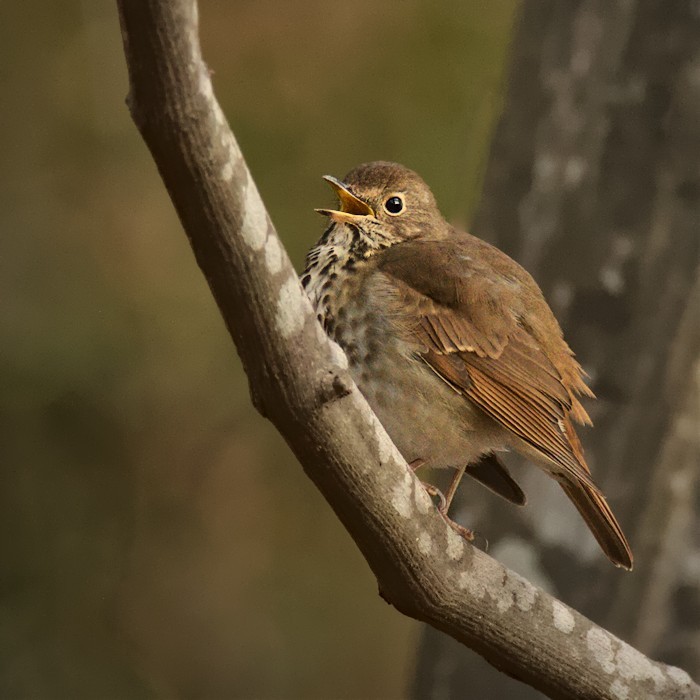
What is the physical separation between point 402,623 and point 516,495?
4637 millimetres

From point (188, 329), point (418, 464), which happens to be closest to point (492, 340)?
point (418, 464)

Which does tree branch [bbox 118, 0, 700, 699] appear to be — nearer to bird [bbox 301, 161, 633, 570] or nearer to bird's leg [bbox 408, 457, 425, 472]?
bird [bbox 301, 161, 633, 570]

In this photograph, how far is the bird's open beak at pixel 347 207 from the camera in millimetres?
4754

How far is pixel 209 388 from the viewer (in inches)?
337

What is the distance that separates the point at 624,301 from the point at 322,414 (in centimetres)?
283

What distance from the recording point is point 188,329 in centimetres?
838

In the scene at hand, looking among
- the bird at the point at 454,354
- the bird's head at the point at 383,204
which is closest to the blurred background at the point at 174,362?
the bird's head at the point at 383,204

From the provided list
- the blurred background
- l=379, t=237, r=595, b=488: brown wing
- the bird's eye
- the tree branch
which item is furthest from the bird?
the blurred background

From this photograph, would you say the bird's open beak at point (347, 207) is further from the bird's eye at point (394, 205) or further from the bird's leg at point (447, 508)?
the bird's leg at point (447, 508)

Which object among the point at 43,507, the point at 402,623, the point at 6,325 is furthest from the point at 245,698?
the point at 6,325

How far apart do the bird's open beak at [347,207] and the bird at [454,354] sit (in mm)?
12

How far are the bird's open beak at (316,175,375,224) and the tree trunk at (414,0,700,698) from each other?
1.12 meters

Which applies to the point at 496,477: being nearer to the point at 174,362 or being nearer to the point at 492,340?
the point at 492,340

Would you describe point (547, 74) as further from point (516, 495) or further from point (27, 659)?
point (27, 659)
